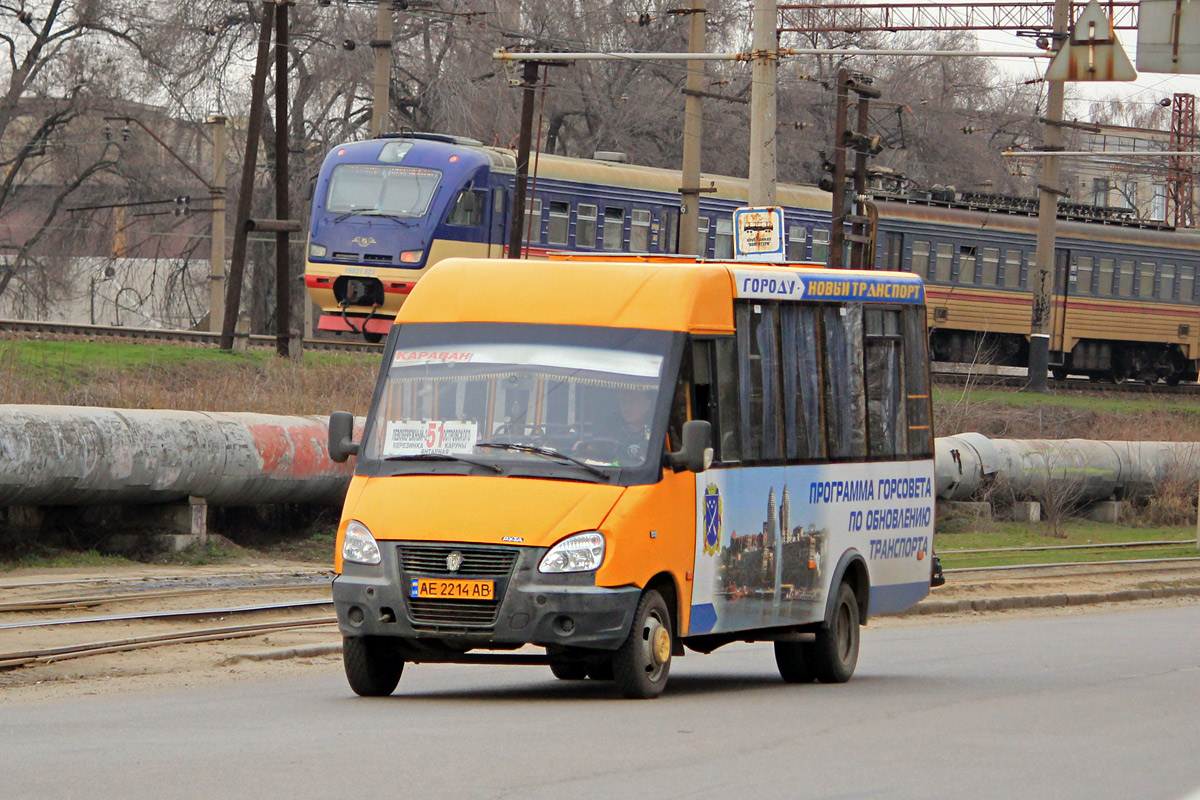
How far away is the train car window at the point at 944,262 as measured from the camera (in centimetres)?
4388

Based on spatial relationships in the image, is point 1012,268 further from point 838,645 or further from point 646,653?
point 646,653

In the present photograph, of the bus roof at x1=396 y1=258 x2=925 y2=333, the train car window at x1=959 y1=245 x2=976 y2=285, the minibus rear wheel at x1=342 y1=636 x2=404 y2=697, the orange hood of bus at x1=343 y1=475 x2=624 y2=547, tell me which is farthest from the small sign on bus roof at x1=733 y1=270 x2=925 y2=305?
the train car window at x1=959 y1=245 x2=976 y2=285

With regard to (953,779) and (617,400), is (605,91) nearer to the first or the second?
(617,400)

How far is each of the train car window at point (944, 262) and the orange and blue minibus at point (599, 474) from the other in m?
31.9

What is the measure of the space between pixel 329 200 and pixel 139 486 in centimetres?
1537

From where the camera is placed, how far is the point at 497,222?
1340 inches

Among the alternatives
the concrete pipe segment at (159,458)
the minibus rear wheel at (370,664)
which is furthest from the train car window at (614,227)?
the minibus rear wheel at (370,664)

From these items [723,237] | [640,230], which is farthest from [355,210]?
[723,237]

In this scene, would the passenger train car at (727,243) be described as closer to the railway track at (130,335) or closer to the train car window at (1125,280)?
the train car window at (1125,280)

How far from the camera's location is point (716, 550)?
1105 cm

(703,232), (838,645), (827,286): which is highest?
(703,232)

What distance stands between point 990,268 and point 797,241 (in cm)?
684

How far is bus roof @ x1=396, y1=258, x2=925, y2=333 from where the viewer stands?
427 inches

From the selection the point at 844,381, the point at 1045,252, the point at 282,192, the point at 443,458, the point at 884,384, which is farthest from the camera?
the point at 1045,252
